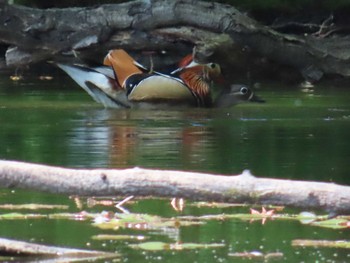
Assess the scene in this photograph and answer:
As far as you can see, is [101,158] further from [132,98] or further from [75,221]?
[132,98]

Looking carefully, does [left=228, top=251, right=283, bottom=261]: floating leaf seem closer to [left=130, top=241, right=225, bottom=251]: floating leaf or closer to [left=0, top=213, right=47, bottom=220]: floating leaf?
[left=130, top=241, right=225, bottom=251]: floating leaf

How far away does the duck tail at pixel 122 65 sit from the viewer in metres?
12.5

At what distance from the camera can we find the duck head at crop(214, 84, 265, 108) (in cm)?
1278

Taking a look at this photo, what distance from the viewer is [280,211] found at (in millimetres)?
6238

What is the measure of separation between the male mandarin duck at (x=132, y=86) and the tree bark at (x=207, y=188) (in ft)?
26.1

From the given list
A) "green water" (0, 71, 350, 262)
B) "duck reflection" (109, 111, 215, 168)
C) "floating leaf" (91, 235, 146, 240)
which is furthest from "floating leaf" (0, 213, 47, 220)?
"duck reflection" (109, 111, 215, 168)

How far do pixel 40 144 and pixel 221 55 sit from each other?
560 centimetres

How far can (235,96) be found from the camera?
12.9 m

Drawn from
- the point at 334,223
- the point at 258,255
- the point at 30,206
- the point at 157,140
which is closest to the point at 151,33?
the point at 157,140

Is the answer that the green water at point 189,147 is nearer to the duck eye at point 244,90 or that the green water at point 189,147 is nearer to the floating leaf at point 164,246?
the floating leaf at point 164,246

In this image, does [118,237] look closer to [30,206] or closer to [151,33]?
[30,206]

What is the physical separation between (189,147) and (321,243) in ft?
12.7

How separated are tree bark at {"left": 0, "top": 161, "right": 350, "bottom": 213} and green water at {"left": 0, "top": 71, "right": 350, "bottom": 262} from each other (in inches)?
20.0

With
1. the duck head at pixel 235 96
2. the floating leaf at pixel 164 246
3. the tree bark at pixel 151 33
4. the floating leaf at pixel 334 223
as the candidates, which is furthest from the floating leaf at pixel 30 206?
the tree bark at pixel 151 33
